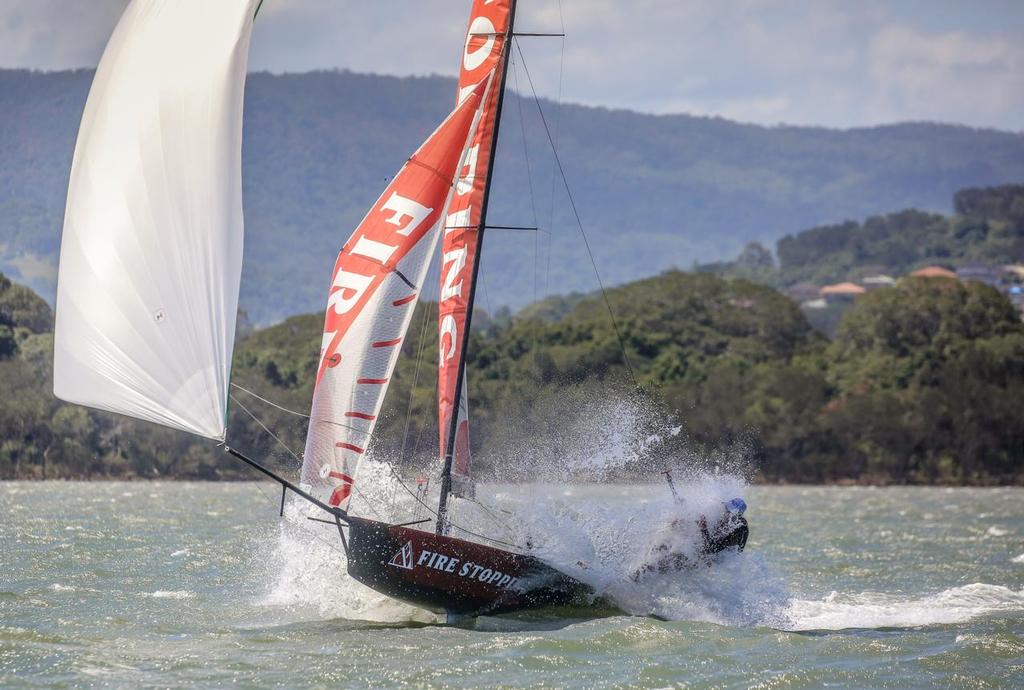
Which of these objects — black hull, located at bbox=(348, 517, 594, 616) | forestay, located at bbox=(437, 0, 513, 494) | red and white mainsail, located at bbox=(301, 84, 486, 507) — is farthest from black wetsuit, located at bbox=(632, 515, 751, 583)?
red and white mainsail, located at bbox=(301, 84, 486, 507)

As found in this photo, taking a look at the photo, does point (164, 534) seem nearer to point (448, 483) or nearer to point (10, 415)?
point (448, 483)

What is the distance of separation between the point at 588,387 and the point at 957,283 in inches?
1297

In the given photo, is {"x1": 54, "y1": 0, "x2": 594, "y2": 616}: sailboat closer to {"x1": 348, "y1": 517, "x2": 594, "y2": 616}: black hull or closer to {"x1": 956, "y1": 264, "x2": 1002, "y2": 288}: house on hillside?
{"x1": 348, "y1": 517, "x2": 594, "y2": 616}: black hull

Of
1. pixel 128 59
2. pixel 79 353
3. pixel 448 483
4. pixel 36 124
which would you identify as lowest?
pixel 448 483

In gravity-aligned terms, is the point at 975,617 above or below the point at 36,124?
below

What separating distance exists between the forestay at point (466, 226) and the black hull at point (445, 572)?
119cm

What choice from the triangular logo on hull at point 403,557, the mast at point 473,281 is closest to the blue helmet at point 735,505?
the mast at point 473,281

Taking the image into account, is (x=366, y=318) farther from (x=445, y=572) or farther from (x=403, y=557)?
(x=445, y=572)

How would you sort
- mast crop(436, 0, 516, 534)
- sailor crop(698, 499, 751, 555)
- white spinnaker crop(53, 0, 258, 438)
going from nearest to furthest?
white spinnaker crop(53, 0, 258, 438) < mast crop(436, 0, 516, 534) < sailor crop(698, 499, 751, 555)

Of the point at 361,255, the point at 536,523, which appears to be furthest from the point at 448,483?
the point at 361,255

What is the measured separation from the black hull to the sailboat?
0.8 inches

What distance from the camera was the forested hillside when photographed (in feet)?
183

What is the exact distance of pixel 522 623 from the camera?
17.3 m

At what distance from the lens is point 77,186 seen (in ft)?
49.4
